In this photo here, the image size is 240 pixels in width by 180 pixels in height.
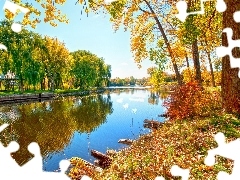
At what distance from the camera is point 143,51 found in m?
22.4

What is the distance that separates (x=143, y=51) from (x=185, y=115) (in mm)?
8838

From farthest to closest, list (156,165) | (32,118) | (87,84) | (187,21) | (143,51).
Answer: (87,84), (32,118), (143,51), (187,21), (156,165)

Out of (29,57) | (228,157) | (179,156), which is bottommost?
(179,156)

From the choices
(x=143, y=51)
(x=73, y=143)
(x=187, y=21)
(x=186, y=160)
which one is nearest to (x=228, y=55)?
(x=187, y=21)

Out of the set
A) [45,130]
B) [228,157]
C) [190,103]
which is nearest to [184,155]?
[228,157]

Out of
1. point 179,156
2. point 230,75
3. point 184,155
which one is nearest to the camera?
point 184,155

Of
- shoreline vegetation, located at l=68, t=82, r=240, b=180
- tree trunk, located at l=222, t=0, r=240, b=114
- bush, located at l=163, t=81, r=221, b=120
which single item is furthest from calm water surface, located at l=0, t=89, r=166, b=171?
tree trunk, located at l=222, t=0, r=240, b=114

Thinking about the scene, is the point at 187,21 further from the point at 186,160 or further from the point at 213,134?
the point at 186,160

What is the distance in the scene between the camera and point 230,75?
37.2 feet

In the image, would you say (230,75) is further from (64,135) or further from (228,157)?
(64,135)

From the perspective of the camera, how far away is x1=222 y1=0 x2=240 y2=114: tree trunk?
10867mm

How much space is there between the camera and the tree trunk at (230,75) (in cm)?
1087

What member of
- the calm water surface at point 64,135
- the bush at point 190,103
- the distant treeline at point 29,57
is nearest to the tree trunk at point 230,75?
the bush at point 190,103

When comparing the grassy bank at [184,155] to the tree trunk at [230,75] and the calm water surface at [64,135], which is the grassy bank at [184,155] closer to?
the tree trunk at [230,75]
